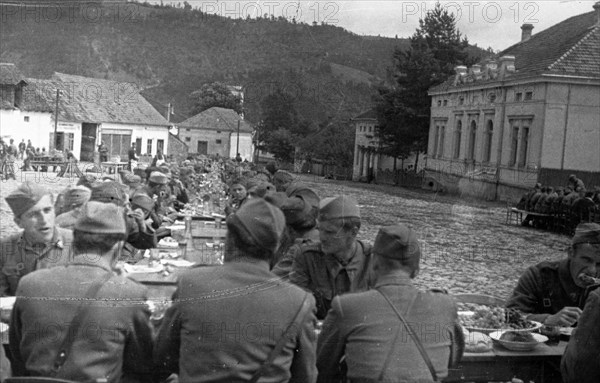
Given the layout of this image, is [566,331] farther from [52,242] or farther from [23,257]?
[23,257]

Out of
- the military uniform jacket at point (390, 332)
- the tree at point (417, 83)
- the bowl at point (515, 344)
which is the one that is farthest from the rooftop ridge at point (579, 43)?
the military uniform jacket at point (390, 332)

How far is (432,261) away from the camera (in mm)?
6742

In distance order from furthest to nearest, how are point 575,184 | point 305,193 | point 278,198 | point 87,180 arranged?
point 575,184, point 278,198, point 305,193, point 87,180

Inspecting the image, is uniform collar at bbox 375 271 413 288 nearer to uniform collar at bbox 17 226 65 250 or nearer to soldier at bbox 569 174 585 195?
uniform collar at bbox 17 226 65 250

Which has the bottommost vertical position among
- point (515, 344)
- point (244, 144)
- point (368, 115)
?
point (515, 344)

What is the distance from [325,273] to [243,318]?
4.26 ft

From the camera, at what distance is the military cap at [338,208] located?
10.7 ft

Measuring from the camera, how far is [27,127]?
264cm

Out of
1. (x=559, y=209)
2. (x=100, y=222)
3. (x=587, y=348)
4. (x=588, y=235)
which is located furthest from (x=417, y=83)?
(x=559, y=209)

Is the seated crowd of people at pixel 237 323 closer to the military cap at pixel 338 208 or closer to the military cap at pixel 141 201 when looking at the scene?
the military cap at pixel 338 208

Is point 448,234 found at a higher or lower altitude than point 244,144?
lower

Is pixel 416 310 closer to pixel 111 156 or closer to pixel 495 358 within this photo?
Answer: pixel 495 358

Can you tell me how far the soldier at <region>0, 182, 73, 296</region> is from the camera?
309 cm

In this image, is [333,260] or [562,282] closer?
[333,260]
